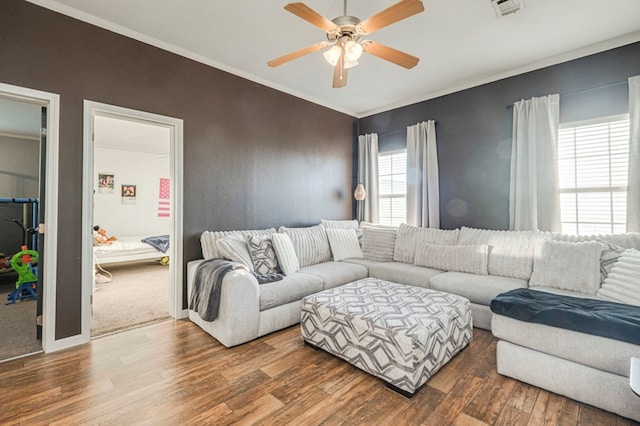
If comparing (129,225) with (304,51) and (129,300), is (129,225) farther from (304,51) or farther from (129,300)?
(304,51)

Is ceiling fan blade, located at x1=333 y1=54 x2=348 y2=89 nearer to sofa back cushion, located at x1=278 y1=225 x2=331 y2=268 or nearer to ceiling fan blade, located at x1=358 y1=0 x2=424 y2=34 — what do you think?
ceiling fan blade, located at x1=358 y1=0 x2=424 y2=34

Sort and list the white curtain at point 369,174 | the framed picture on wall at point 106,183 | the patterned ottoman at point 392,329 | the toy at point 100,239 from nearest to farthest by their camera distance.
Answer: the patterned ottoman at point 392,329
the white curtain at point 369,174
the toy at point 100,239
the framed picture on wall at point 106,183

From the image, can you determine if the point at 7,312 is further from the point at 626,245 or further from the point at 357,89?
the point at 626,245

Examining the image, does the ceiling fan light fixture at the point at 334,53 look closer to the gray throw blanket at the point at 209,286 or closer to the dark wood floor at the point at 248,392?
the gray throw blanket at the point at 209,286

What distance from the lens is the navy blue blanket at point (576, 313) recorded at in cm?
167

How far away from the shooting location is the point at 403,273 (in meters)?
3.49

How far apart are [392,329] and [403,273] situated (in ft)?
5.37

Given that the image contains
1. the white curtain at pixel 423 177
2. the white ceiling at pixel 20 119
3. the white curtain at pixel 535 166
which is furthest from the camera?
the white curtain at pixel 423 177

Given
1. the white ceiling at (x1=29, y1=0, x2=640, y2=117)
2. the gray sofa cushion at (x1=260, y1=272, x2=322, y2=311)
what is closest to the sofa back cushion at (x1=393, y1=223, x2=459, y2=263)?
the gray sofa cushion at (x1=260, y1=272, x2=322, y2=311)

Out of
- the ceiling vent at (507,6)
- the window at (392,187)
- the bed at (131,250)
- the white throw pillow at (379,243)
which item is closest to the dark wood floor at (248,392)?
the white throw pillow at (379,243)

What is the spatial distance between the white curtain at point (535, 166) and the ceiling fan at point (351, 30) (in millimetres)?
2086

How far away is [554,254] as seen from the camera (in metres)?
2.77

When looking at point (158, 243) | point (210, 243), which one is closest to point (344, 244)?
point (210, 243)

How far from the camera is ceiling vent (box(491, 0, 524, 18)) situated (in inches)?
93.5
